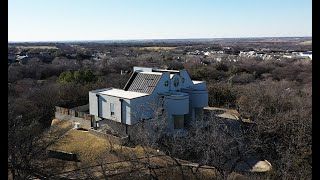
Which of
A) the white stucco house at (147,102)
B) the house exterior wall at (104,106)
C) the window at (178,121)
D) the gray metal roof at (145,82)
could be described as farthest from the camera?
the gray metal roof at (145,82)

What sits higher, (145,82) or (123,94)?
(145,82)

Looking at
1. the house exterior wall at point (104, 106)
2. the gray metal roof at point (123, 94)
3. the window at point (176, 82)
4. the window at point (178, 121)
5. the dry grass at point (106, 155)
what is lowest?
the dry grass at point (106, 155)

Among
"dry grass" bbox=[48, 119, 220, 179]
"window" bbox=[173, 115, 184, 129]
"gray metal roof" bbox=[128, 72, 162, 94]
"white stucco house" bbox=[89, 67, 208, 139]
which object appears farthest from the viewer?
"gray metal roof" bbox=[128, 72, 162, 94]

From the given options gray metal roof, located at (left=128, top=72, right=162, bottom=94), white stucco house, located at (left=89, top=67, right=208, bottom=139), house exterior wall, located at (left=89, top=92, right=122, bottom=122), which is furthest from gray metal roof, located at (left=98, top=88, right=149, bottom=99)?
gray metal roof, located at (left=128, top=72, right=162, bottom=94)

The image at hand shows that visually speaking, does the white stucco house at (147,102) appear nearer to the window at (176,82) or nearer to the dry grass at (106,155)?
the window at (176,82)

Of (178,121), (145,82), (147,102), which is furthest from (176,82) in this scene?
(147,102)

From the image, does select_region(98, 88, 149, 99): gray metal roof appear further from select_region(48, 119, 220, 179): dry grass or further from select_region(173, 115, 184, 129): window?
select_region(48, 119, 220, 179): dry grass

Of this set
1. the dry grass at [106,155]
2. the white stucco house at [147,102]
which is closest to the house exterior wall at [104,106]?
the white stucco house at [147,102]

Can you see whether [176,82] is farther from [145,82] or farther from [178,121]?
[178,121]
